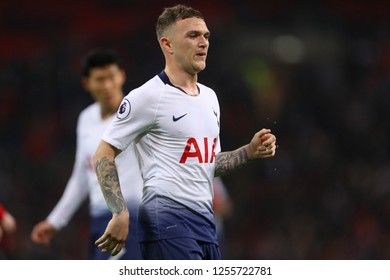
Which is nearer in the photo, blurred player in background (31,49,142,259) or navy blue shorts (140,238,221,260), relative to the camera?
navy blue shorts (140,238,221,260)

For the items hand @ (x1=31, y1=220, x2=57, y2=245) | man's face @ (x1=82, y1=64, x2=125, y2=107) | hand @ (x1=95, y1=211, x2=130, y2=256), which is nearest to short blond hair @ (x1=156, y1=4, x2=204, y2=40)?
hand @ (x1=95, y1=211, x2=130, y2=256)

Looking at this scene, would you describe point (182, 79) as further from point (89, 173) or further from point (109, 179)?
point (89, 173)

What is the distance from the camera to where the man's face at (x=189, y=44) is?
4.77 m

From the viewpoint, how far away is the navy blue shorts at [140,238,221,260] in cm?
462

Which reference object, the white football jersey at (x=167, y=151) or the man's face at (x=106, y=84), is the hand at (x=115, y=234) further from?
the man's face at (x=106, y=84)

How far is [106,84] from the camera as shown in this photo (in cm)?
689

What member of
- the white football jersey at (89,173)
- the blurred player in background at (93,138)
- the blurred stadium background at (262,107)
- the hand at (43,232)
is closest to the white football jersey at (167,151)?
the white football jersey at (89,173)

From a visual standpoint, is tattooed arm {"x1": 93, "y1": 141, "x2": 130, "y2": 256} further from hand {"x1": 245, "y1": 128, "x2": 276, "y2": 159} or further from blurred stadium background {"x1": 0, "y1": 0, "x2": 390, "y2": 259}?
blurred stadium background {"x1": 0, "y1": 0, "x2": 390, "y2": 259}

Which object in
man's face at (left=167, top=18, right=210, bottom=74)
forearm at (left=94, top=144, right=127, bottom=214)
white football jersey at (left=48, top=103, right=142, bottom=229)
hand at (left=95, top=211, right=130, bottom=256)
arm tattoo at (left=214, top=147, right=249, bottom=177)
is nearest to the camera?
hand at (left=95, top=211, right=130, bottom=256)

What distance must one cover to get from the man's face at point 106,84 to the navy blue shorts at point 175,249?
234 centimetres

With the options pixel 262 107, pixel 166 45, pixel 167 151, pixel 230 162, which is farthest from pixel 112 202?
pixel 262 107

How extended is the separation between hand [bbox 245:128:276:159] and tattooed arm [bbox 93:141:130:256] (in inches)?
29.6

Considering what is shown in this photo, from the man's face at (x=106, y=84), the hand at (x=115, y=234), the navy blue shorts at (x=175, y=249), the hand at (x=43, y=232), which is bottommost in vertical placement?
the hand at (x=43, y=232)

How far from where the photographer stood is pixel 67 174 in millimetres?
15492
